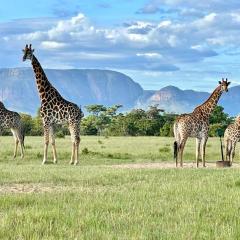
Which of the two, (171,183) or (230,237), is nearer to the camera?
(230,237)

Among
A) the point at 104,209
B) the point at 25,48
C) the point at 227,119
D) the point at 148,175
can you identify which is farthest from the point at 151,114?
the point at 104,209

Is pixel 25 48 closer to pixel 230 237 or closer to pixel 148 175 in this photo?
pixel 148 175

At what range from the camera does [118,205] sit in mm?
9688

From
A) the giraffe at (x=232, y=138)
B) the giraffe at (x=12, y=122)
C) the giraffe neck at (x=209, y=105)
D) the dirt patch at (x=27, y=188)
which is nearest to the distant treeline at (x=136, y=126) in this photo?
the giraffe at (x=12, y=122)

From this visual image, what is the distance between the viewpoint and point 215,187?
40.5 ft

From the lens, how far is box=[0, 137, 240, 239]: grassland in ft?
25.5

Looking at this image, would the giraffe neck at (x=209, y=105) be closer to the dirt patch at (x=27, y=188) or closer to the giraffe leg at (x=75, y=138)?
the giraffe leg at (x=75, y=138)

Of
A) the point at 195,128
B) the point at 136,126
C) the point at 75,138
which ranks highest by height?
the point at 136,126

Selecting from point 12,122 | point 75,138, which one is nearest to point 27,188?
point 75,138

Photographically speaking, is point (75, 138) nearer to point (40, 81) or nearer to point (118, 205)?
point (40, 81)

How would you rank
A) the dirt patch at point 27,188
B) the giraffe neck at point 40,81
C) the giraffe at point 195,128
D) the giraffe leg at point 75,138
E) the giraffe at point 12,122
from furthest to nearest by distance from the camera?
1. the giraffe at point 12,122
2. the giraffe neck at point 40,81
3. the giraffe leg at point 75,138
4. the giraffe at point 195,128
5. the dirt patch at point 27,188

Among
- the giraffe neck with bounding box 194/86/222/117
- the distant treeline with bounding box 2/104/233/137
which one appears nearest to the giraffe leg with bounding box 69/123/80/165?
the giraffe neck with bounding box 194/86/222/117

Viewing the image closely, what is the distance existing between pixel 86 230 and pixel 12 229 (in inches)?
37.7

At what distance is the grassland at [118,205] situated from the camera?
776 cm
